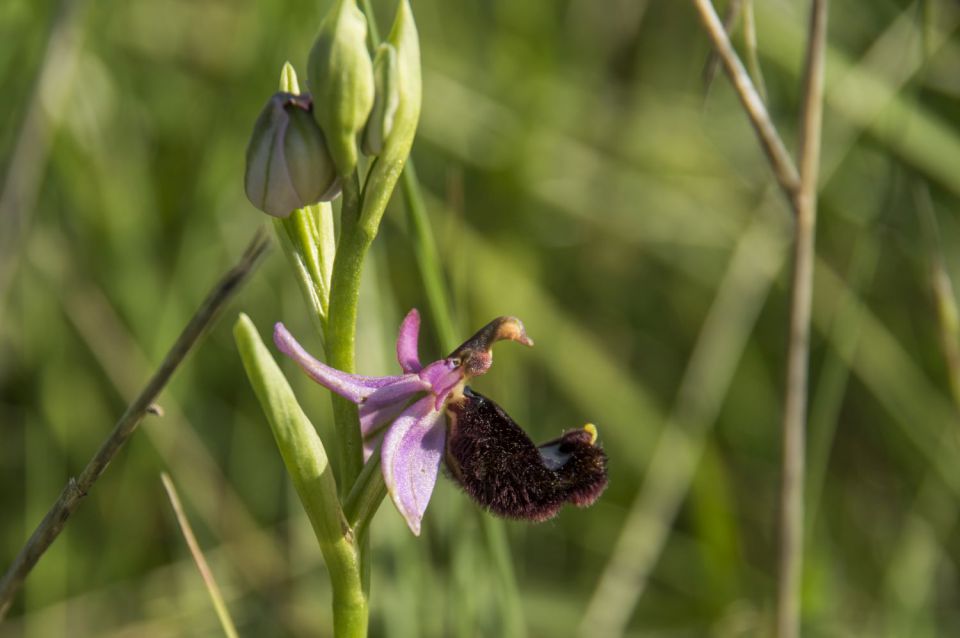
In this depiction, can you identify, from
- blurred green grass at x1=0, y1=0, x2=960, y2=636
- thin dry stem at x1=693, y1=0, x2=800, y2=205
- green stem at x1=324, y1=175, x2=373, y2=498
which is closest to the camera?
green stem at x1=324, y1=175, x2=373, y2=498

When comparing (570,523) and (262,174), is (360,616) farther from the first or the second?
(570,523)

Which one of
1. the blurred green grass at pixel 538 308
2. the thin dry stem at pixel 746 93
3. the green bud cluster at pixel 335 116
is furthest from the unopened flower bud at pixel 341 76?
the blurred green grass at pixel 538 308

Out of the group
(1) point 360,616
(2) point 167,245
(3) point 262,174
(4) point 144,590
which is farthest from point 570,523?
(3) point 262,174

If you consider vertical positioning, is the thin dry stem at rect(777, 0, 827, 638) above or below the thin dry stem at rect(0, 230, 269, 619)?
above

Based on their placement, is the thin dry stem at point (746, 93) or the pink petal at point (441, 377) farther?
the thin dry stem at point (746, 93)

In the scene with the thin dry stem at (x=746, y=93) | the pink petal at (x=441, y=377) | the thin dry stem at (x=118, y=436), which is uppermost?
the thin dry stem at (x=746, y=93)

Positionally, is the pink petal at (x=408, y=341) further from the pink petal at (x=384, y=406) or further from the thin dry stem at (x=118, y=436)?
the thin dry stem at (x=118, y=436)

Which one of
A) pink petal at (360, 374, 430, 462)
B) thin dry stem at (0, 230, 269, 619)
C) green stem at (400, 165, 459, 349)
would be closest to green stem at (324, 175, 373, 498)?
pink petal at (360, 374, 430, 462)

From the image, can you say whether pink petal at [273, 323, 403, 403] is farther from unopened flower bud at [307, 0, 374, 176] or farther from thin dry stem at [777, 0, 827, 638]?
thin dry stem at [777, 0, 827, 638]
